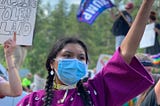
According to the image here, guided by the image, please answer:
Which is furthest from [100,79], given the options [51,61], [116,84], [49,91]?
[51,61]

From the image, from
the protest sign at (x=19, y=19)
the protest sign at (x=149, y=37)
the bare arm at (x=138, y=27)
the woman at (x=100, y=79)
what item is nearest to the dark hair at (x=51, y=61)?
the woman at (x=100, y=79)

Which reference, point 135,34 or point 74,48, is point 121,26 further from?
point 135,34

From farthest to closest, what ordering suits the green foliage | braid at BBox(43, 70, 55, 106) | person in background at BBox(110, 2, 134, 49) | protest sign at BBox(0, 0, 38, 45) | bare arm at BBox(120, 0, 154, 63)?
1. the green foliage
2. person in background at BBox(110, 2, 134, 49)
3. protest sign at BBox(0, 0, 38, 45)
4. braid at BBox(43, 70, 55, 106)
5. bare arm at BBox(120, 0, 154, 63)

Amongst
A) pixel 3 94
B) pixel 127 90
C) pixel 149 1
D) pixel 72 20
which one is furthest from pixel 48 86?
pixel 72 20

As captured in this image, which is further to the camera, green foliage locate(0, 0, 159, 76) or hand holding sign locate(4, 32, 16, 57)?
green foliage locate(0, 0, 159, 76)

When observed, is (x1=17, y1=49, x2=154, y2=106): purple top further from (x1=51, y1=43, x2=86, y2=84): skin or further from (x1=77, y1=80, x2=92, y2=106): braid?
(x1=51, y1=43, x2=86, y2=84): skin

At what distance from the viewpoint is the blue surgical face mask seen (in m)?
3.50

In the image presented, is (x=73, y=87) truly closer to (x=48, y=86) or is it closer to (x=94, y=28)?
(x=48, y=86)

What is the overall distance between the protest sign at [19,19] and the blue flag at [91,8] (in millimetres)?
5649

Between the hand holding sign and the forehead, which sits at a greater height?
the forehead

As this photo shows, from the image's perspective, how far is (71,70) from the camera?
3.54 m

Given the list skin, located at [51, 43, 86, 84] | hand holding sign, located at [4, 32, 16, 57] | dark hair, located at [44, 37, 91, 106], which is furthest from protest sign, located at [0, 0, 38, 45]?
skin, located at [51, 43, 86, 84]

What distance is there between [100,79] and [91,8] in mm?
6518

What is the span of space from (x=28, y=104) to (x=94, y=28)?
46.3 metres
